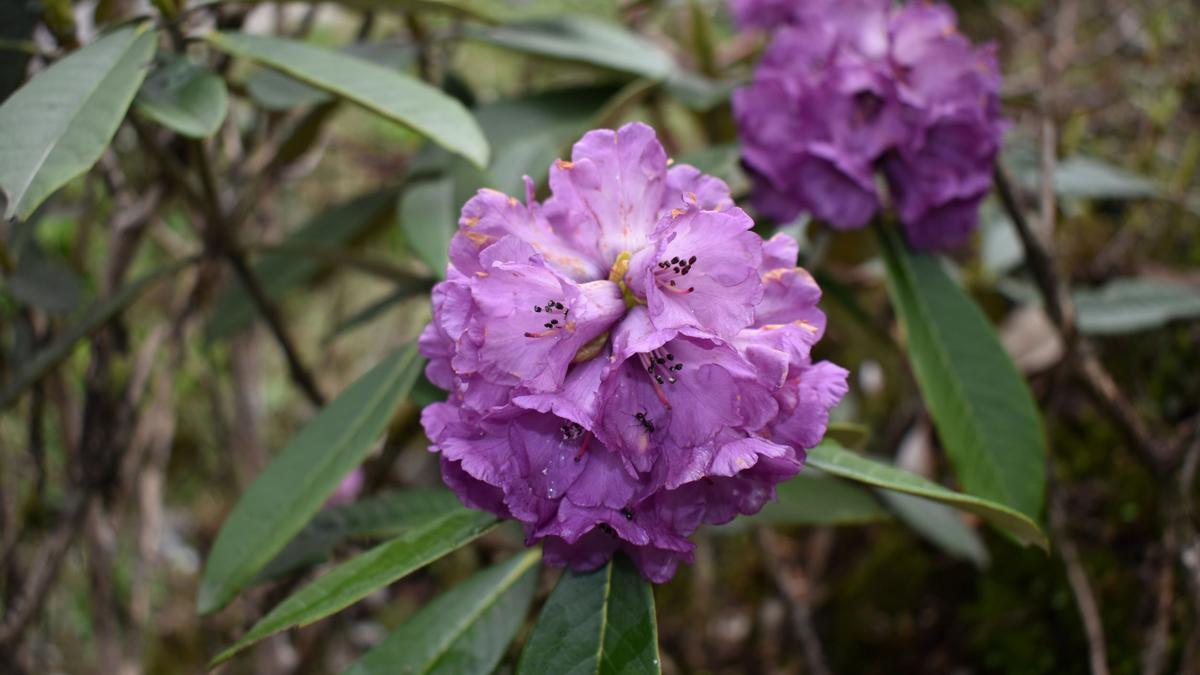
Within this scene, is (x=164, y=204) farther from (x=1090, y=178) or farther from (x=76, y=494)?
(x=1090, y=178)

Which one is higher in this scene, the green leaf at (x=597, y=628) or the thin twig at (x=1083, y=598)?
the green leaf at (x=597, y=628)

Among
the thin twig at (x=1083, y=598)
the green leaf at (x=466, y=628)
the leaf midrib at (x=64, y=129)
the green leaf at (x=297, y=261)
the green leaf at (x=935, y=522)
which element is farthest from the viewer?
the green leaf at (x=297, y=261)

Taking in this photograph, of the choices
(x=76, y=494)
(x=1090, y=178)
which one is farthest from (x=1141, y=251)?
(x=76, y=494)

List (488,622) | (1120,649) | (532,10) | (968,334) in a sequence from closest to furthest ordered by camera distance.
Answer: (488,622)
(968,334)
(1120,649)
(532,10)

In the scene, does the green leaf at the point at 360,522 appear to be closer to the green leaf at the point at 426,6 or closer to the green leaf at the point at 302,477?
the green leaf at the point at 302,477

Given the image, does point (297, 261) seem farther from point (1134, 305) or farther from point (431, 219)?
point (1134, 305)

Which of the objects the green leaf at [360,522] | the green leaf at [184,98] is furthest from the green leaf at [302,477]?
the green leaf at [184,98]

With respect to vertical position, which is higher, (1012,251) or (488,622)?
(488,622)

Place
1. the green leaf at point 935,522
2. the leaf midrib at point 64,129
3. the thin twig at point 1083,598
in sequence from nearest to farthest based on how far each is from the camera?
the leaf midrib at point 64,129
the thin twig at point 1083,598
the green leaf at point 935,522
